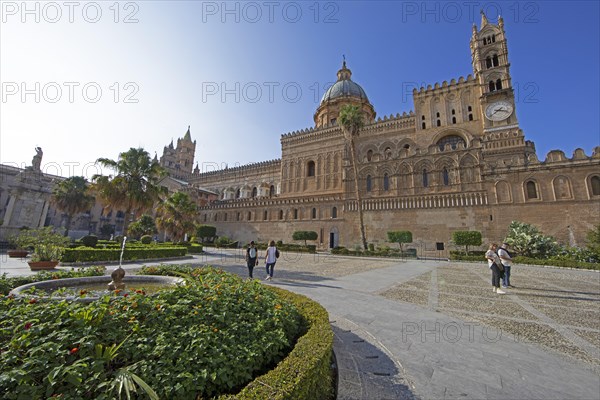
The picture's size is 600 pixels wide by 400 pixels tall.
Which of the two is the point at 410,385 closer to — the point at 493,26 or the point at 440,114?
the point at 440,114

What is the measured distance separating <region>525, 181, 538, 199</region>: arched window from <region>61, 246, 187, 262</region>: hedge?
107 ft

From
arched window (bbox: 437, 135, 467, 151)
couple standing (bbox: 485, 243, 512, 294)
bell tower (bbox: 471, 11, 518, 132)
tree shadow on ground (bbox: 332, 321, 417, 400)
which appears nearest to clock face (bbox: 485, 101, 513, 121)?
bell tower (bbox: 471, 11, 518, 132)

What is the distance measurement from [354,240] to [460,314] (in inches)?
962

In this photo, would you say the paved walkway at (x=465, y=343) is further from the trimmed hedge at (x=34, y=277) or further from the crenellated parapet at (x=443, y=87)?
the crenellated parapet at (x=443, y=87)

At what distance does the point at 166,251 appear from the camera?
63.7ft

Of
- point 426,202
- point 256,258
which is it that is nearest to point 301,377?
point 256,258

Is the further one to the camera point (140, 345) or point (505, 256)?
point (505, 256)

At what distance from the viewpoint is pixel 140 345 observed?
252cm

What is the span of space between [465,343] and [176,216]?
95.1 feet

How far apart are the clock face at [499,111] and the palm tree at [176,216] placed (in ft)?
127

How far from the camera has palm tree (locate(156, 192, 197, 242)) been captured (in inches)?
1091

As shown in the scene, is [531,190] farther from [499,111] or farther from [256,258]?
[256,258]

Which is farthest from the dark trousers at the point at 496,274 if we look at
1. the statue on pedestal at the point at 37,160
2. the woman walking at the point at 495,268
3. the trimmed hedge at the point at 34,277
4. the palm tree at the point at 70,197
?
the statue on pedestal at the point at 37,160

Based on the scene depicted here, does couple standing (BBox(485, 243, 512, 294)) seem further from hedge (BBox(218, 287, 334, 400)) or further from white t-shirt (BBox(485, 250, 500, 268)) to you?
hedge (BBox(218, 287, 334, 400))
